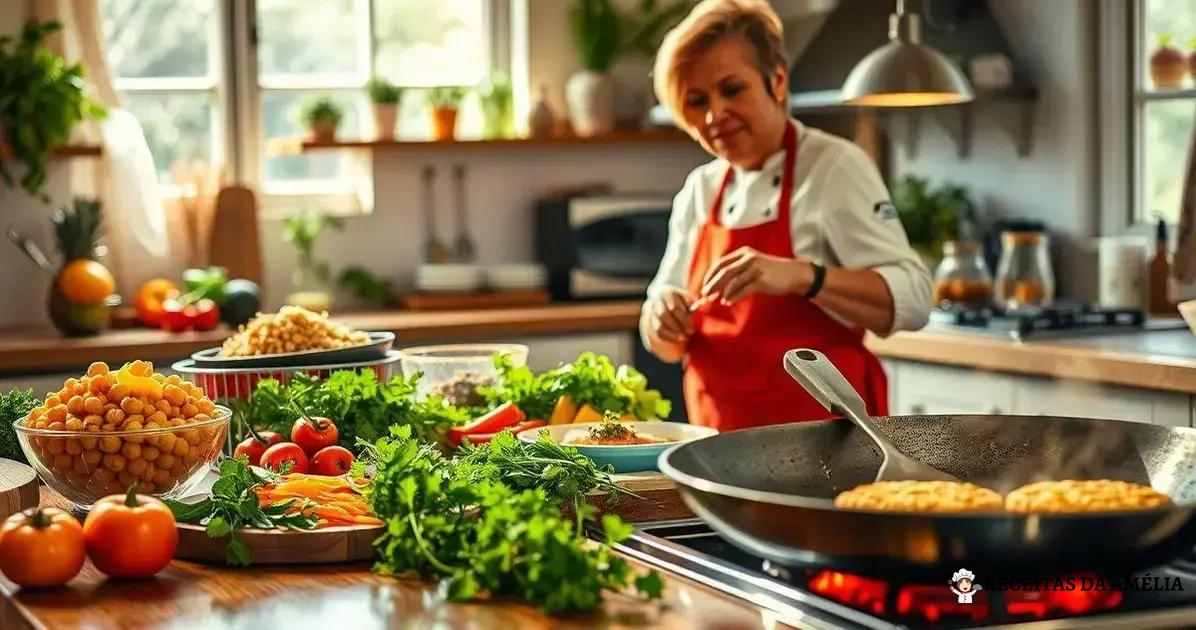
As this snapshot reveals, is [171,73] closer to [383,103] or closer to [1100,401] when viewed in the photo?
[383,103]

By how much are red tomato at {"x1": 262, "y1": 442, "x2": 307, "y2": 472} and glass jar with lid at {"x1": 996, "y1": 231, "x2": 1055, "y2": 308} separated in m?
2.58

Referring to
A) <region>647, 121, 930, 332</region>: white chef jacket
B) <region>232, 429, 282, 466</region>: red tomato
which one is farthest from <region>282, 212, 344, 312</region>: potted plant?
<region>232, 429, 282, 466</region>: red tomato

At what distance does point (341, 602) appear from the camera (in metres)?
1.45

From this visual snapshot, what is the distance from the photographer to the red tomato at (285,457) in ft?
6.48

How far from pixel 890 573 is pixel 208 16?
13.7 ft

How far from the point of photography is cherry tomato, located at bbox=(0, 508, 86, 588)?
1.49 metres

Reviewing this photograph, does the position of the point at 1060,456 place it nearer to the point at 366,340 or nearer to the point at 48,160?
the point at 366,340

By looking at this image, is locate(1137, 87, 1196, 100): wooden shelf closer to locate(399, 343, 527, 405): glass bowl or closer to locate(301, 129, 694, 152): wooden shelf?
locate(301, 129, 694, 152): wooden shelf

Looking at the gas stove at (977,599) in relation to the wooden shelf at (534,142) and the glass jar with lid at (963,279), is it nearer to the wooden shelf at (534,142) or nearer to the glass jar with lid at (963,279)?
the glass jar with lid at (963,279)

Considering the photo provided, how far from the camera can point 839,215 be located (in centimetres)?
286

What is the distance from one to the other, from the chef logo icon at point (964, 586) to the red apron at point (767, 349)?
4.97 ft

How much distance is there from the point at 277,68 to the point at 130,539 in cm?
376

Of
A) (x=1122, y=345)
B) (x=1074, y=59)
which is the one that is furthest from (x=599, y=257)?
(x=1122, y=345)

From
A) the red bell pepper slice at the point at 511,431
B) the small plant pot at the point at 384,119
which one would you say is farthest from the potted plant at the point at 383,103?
the red bell pepper slice at the point at 511,431
